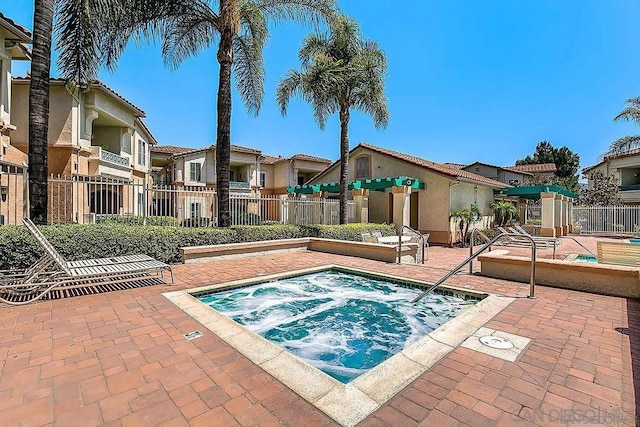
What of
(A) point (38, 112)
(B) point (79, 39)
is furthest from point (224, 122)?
(A) point (38, 112)

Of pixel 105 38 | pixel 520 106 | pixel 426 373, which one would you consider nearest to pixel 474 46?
pixel 520 106

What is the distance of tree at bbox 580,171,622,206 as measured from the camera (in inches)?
1280

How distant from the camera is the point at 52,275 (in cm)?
650

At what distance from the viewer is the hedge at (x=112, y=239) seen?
7699 mm

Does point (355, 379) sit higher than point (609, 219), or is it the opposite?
point (609, 219)

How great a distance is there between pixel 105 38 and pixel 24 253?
8.01 meters

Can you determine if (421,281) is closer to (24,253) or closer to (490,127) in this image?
(24,253)

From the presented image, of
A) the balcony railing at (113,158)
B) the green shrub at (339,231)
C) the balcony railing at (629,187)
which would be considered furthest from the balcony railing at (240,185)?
the balcony railing at (629,187)

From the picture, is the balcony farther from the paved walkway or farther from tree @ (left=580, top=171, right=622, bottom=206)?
tree @ (left=580, top=171, right=622, bottom=206)

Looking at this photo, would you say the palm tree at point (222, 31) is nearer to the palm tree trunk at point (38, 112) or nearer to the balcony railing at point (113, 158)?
the palm tree trunk at point (38, 112)

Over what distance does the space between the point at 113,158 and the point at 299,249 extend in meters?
17.0

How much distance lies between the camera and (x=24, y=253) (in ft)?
25.5

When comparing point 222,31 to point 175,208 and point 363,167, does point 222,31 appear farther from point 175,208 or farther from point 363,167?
point 363,167

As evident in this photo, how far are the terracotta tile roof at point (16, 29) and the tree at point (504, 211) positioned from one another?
93.3 feet
